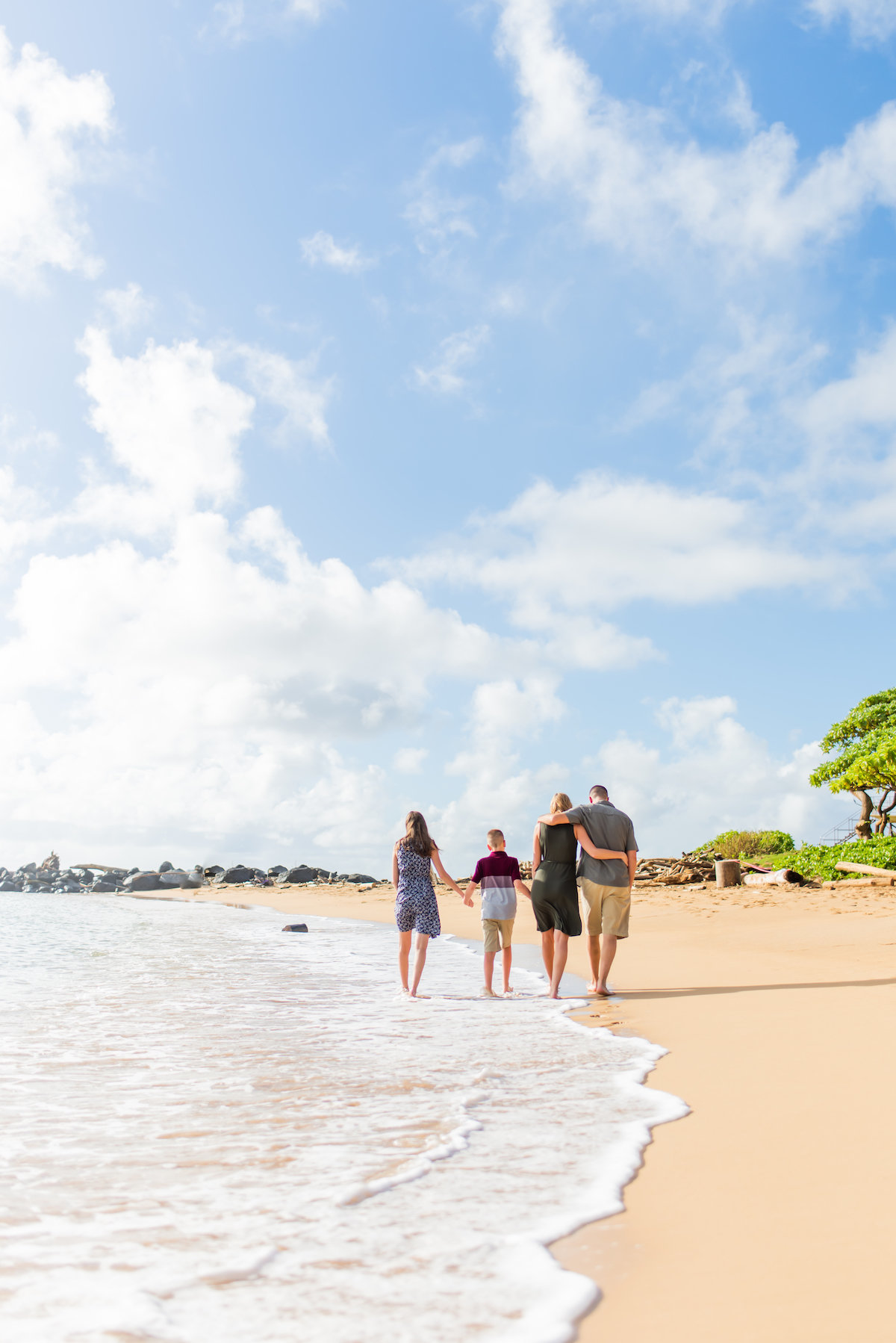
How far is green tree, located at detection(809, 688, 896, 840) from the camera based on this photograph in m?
28.5

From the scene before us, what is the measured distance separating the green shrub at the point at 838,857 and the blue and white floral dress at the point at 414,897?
16194 mm

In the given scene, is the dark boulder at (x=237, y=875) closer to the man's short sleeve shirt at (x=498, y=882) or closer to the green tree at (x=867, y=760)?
the green tree at (x=867, y=760)

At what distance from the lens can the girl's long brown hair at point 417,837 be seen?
32.9ft

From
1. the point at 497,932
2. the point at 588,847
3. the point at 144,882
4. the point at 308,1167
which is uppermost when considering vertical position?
the point at 588,847

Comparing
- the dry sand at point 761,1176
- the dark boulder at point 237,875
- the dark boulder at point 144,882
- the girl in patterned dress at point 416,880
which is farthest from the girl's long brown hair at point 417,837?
the dark boulder at point 144,882

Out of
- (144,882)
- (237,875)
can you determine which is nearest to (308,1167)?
(237,875)

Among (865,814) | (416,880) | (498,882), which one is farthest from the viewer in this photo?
(865,814)

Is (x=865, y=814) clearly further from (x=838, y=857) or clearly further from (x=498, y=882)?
(x=498, y=882)

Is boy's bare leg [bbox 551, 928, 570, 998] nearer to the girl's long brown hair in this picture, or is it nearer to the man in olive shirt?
the man in olive shirt

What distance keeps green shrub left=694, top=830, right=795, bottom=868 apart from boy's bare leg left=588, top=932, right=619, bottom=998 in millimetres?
25977

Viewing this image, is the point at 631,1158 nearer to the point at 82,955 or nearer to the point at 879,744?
the point at 82,955

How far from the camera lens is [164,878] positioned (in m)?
58.3

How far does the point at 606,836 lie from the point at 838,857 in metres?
18.6

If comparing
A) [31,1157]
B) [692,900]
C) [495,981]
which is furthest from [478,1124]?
[692,900]
